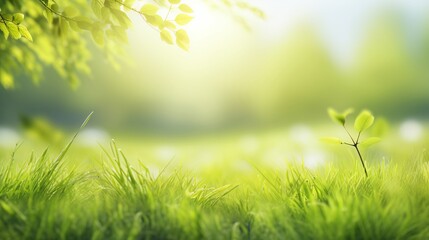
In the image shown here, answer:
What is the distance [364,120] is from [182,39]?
2.98 feet

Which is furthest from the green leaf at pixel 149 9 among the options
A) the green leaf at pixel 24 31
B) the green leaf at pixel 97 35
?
the green leaf at pixel 24 31

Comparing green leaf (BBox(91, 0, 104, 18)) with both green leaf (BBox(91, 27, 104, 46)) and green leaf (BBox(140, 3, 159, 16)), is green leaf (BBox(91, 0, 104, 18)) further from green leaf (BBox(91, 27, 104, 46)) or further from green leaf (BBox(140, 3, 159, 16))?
green leaf (BBox(140, 3, 159, 16))

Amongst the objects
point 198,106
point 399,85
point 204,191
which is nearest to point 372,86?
point 399,85

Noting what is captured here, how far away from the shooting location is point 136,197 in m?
2.07

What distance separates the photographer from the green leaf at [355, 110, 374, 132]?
90.0 inches

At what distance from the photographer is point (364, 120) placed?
232 centimetres

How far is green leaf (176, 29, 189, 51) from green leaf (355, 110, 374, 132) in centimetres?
84

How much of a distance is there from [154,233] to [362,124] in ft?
3.63

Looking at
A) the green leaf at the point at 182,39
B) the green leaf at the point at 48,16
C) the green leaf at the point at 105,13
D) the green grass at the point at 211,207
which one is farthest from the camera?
the green leaf at the point at 48,16

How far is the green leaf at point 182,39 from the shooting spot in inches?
89.9

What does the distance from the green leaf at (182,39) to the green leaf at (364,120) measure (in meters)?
0.84

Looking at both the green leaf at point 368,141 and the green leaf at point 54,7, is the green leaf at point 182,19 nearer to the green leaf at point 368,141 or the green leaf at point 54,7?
the green leaf at point 54,7

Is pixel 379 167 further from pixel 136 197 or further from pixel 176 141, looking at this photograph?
pixel 176 141

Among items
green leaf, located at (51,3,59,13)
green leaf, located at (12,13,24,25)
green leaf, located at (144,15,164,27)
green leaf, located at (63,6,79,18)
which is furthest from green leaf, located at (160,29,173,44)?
green leaf, located at (12,13,24,25)
